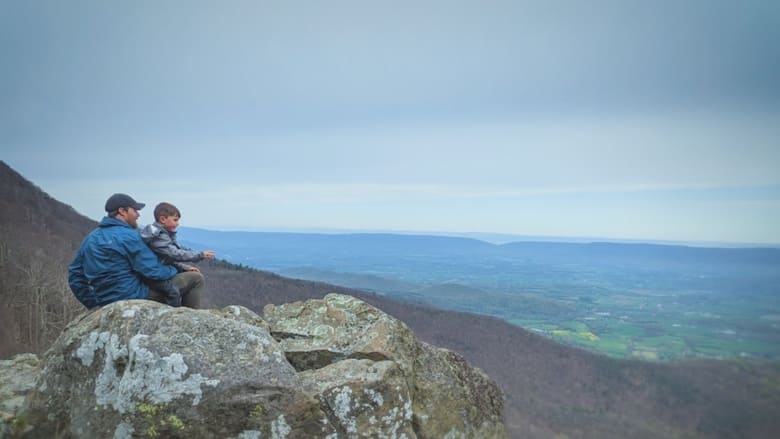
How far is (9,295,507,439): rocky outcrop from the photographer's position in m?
6.68

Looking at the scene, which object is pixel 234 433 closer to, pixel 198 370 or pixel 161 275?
pixel 198 370

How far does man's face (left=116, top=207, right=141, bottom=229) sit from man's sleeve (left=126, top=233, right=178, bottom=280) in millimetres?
499

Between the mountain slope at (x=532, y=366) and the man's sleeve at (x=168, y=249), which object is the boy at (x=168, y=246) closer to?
the man's sleeve at (x=168, y=249)

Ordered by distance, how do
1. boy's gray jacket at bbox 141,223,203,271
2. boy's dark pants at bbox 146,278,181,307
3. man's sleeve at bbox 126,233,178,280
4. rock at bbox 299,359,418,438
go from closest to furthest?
rock at bbox 299,359,418,438 → man's sleeve at bbox 126,233,178,280 → boy's gray jacket at bbox 141,223,203,271 → boy's dark pants at bbox 146,278,181,307

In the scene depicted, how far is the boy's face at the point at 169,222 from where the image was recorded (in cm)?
933

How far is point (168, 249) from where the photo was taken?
903cm

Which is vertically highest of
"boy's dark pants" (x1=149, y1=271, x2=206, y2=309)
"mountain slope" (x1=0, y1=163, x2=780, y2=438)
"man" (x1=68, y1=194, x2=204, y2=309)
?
"man" (x1=68, y1=194, x2=204, y2=309)

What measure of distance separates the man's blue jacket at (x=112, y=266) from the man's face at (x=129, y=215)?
0.14 meters

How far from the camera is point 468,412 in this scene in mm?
9922

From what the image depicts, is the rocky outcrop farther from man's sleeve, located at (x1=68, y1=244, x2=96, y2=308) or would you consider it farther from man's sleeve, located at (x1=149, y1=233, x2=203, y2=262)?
man's sleeve, located at (x1=149, y1=233, x2=203, y2=262)

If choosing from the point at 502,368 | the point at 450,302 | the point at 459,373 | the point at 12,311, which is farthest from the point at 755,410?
the point at 450,302

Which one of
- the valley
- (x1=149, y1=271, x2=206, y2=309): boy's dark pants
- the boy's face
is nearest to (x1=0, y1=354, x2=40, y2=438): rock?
(x1=149, y1=271, x2=206, y2=309): boy's dark pants

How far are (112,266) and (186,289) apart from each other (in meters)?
1.78

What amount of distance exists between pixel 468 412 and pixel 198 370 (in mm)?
5891
